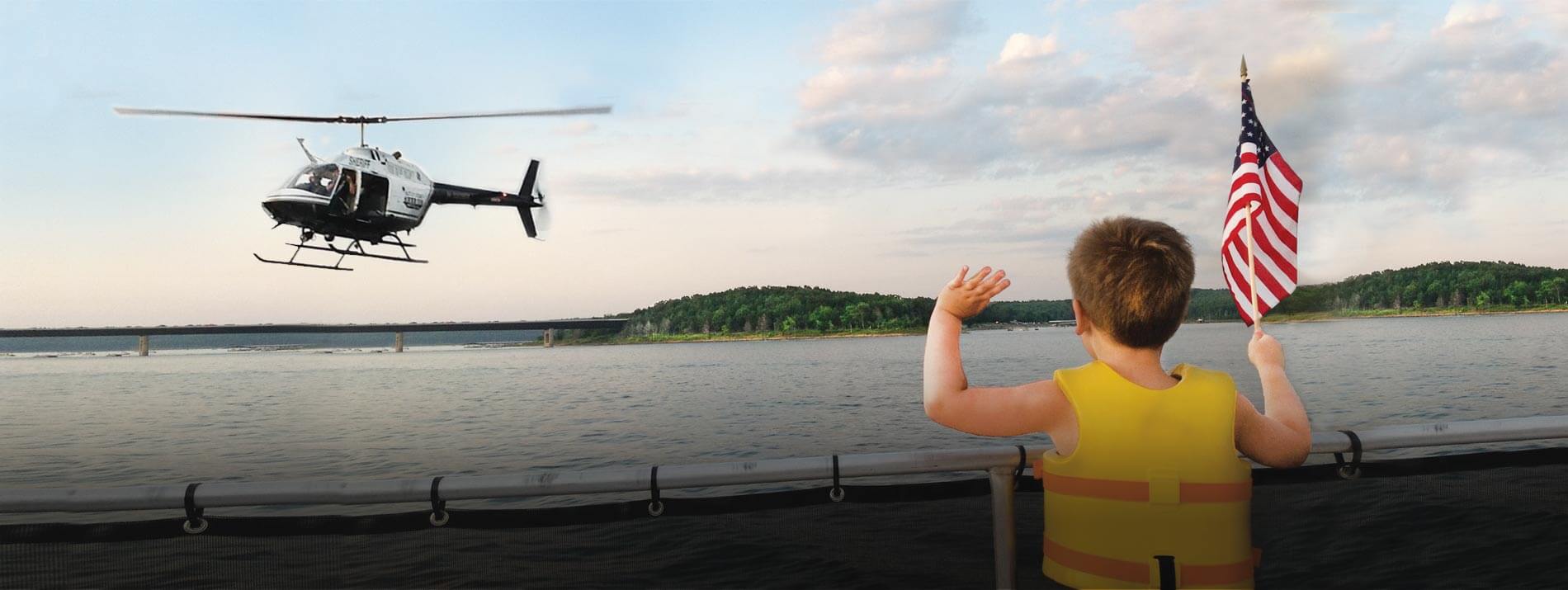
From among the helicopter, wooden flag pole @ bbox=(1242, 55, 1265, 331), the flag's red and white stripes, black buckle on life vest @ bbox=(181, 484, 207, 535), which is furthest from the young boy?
the helicopter

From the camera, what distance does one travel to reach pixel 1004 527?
299 cm

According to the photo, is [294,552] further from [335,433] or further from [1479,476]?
[335,433]

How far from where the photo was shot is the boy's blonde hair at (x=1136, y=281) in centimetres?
232

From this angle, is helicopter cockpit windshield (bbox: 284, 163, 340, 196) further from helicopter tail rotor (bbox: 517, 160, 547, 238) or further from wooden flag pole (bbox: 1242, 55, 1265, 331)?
wooden flag pole (bbox: 1242, 55, 1265, 331)

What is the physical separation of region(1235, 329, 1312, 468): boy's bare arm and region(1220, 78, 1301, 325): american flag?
6.18 feet

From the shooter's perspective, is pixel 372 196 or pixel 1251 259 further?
pixel 372 196

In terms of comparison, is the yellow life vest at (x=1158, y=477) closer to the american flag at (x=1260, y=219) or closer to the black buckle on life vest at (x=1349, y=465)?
the black buckle on life vest at (x=1349, y=465)

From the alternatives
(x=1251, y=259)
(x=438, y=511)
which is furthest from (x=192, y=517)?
(x=1251, y=259)

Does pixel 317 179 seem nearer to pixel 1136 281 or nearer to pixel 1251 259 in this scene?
pixel 1251 259

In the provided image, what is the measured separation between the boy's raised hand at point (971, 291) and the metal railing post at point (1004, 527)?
85 centimetres

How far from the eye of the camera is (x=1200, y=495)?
2.26m

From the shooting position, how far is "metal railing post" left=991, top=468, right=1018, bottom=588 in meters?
2.98

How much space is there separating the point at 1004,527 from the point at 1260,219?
314 centimetres

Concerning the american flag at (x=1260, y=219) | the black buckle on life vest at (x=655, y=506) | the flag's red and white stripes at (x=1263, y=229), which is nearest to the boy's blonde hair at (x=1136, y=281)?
the black buckle on life vest at (x=655, y=506)
